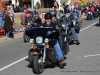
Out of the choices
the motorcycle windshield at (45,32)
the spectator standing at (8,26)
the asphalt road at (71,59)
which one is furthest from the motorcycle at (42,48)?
the spectator standing at (8,26)

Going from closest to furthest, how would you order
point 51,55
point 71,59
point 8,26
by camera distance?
point 51,55, point 71,59, point 8,26

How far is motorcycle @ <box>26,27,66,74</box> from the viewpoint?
26.8 feet

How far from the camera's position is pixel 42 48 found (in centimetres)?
838

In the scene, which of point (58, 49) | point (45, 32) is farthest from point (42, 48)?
point (58, 49)

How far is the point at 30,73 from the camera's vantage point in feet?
27.8

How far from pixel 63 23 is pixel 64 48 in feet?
5.98

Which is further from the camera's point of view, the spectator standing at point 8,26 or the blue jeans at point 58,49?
the spectator standing at point 8,26

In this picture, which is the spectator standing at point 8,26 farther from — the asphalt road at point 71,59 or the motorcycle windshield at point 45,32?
the motorcycle windshield at point 45,32

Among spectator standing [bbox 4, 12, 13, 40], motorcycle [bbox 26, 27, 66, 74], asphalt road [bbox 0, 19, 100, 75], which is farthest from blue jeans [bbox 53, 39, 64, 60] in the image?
spectator standing [bbox 4, 12, 13, 40]

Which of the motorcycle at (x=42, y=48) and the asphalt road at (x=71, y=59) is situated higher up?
the motorcycle at (x=42, y=48)

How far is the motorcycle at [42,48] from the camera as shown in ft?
26.8

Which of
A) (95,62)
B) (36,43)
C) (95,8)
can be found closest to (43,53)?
(36,43)

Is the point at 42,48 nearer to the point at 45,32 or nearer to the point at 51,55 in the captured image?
the point at 51,55

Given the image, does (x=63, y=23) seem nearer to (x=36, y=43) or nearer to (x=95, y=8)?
(x=36, y=43)
